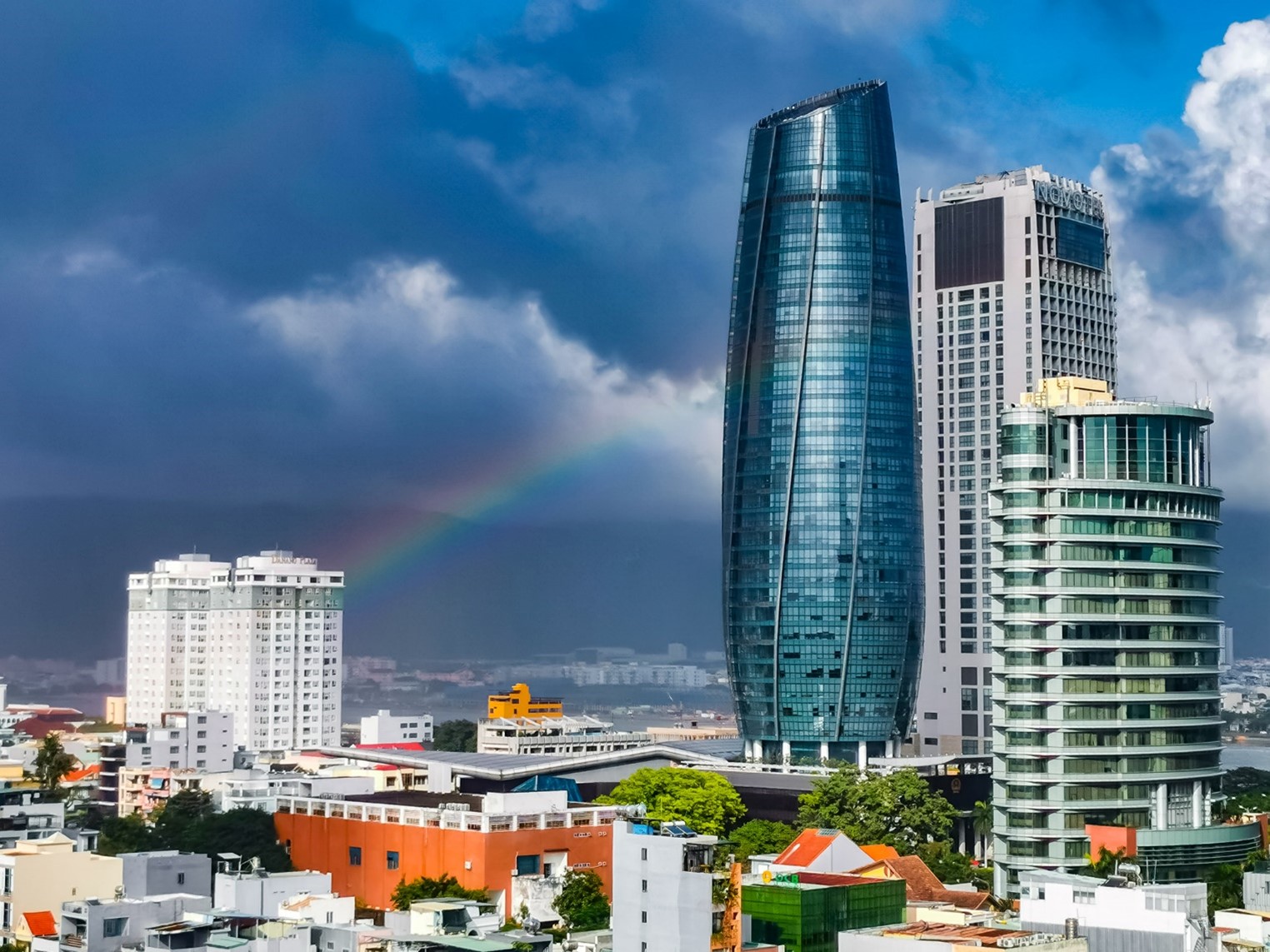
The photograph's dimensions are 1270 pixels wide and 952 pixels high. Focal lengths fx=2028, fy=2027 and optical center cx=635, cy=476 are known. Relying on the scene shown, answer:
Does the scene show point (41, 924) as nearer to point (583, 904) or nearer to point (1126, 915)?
point (583, 904)

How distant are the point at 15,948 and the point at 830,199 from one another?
96.1 metres

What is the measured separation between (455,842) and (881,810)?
2896cm

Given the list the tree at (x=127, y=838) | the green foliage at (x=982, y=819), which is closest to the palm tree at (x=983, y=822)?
the green foliage at (x=982, y=819)

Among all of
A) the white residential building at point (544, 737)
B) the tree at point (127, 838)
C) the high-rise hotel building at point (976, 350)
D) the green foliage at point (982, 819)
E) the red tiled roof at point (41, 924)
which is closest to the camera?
the red tiled roof at point (41, 924)

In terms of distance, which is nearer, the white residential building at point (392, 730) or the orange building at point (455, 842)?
the orange building at point (455, 842)

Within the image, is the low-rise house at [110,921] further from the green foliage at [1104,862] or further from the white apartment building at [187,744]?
the white apartment building at [187,744]

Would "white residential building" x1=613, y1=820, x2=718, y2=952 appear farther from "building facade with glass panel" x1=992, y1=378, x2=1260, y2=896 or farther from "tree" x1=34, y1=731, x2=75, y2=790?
"tree" x1=34, y1=731, x2=75, y2=790

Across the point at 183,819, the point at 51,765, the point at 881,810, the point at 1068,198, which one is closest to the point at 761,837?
the point at 881,810

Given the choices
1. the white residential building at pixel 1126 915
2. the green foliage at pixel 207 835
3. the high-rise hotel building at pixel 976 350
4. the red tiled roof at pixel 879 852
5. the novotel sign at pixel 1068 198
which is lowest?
the green foliage at pixel 207 835

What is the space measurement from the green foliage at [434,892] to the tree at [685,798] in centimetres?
2487

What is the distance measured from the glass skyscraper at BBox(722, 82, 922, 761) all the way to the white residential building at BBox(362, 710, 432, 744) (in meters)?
48.6

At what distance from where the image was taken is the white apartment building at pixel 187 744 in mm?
150125

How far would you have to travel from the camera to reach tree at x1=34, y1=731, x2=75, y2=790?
456 ft

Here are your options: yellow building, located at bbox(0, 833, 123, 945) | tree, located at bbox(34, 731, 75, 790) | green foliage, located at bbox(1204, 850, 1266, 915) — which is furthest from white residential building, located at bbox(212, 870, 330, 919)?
tree, located at bbox(34, 731, 75, 790)
